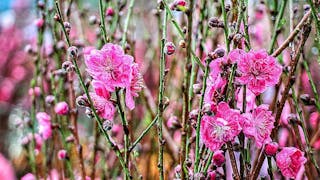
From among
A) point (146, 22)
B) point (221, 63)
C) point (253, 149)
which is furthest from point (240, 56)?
point (146, 22)

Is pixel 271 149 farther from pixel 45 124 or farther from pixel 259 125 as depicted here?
pixel 45 124

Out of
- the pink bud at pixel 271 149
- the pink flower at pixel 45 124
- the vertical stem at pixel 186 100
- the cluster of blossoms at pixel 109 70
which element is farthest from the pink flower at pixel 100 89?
the pink flower at pixel 45 124

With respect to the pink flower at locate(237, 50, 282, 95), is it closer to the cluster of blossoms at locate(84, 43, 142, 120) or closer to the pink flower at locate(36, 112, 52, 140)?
the cluster of blossoms at locate(84, 43, 142, 120)

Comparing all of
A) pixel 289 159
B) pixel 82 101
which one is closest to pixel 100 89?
pixel 82 101

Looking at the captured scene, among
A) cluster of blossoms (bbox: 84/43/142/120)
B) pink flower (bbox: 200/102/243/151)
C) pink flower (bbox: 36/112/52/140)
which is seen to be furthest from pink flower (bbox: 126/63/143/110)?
pink flower (bbox: 36/112/52/140)

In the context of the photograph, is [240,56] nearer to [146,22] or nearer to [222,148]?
[222,148]

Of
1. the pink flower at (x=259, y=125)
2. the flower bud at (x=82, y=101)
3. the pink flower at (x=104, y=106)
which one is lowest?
the pink flower at (x=259, y=125)

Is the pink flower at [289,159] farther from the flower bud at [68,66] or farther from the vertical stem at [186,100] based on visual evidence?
the flower bud at [68,66]
